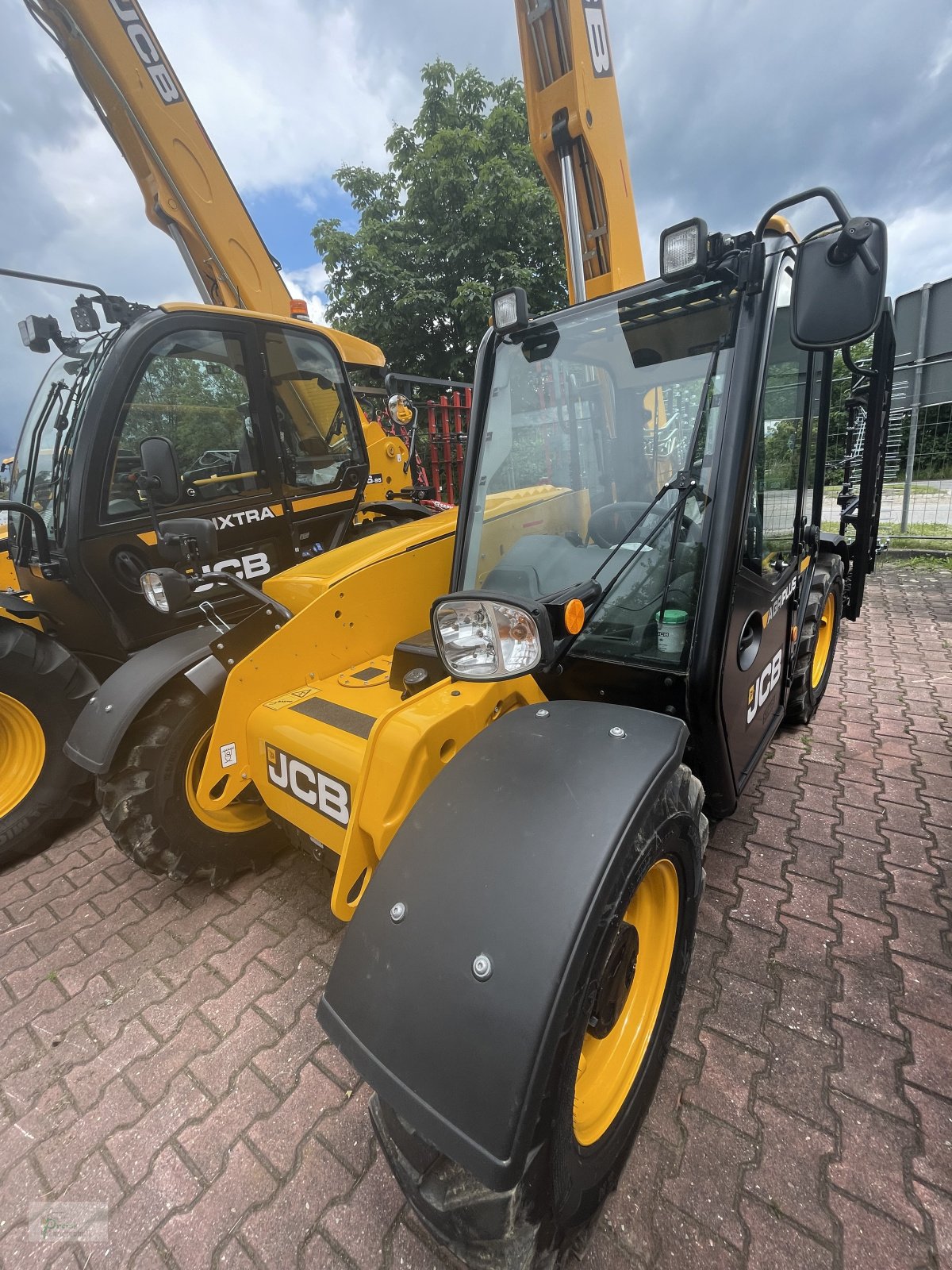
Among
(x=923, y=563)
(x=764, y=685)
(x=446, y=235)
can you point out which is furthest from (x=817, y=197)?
(x=446, y=235)

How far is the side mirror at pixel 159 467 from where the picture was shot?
2.62 metres

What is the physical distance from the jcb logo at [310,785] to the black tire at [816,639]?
253 cm

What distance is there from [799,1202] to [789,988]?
2.09 feet

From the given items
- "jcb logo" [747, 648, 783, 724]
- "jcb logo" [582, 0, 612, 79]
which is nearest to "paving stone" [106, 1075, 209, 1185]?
"jcb logo" [747, 648, 783, 724]

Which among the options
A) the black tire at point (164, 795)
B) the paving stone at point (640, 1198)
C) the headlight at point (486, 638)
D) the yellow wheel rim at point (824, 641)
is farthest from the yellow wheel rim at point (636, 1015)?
the yellow wheel rim at point (824, 641)

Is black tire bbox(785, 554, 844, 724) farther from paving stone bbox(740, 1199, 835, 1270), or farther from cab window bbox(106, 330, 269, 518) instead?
cab window bbox(106, 330, 269, 518)

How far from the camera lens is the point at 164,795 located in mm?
2393

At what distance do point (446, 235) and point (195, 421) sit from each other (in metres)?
12.4

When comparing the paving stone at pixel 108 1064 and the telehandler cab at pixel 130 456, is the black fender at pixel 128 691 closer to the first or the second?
the telehandler cab at pixel 130 456

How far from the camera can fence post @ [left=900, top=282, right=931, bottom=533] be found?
292 inches

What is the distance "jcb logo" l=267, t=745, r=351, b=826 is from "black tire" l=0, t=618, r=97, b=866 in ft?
5.34

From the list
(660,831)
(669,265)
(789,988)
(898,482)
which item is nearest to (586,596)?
(660,831)

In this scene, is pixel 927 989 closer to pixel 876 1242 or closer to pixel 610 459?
pixel 876 1242

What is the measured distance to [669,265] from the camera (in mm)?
1691
